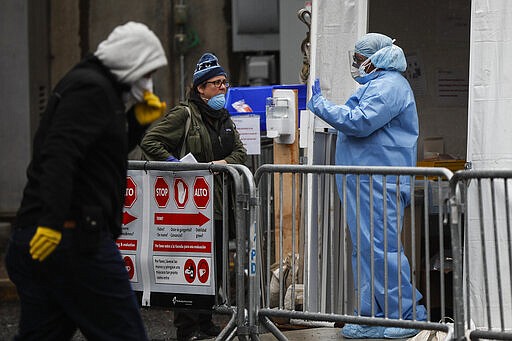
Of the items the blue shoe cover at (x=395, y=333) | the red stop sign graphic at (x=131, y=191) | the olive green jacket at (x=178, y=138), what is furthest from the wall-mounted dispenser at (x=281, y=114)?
the blue shoe cover at (x=395, y=333)

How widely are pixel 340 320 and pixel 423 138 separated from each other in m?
3.85

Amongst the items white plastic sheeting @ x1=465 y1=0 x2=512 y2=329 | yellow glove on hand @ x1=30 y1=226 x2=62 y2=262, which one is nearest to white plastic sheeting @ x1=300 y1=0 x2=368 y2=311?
white plastic sheeting @ x1=465 y1=0 x2=512 y2=329

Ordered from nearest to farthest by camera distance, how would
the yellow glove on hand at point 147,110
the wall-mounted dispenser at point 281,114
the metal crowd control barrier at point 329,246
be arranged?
the yellow glove on hand at point 147,110 < the metal crowd control barrier at point 329,246 < the wall-mounted dispenser at point 281,114

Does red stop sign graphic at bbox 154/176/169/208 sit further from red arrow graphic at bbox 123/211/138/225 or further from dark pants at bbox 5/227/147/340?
dark pants at bbox 5/227/147/340

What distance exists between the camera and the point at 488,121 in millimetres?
7324

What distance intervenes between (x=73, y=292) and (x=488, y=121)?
318cm

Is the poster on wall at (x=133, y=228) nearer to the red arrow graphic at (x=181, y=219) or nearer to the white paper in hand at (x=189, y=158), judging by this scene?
the red arrow graphic at (x=181, y=219)

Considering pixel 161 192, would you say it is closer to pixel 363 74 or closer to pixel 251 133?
pixel 363 74

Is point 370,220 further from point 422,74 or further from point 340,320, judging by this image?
point 422,74

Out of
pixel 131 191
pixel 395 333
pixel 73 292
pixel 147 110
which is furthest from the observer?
pixel 395 333

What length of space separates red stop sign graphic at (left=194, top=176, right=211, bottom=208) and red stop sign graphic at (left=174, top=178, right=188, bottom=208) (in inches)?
2.9

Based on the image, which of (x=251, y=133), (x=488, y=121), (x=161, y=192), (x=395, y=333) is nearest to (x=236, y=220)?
(x=161, y=192)

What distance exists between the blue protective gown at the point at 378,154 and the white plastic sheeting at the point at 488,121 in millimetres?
388

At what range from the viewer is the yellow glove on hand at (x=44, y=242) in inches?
194
